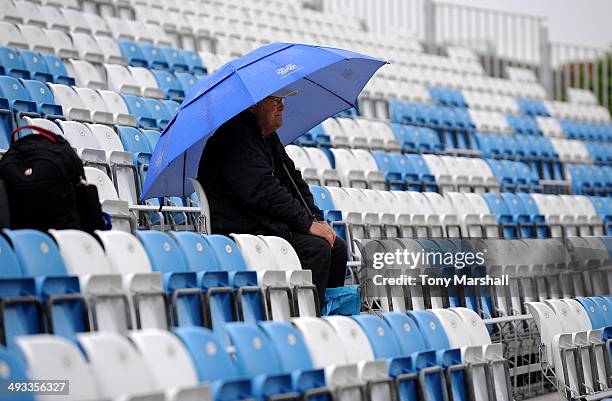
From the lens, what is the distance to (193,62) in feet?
34.6

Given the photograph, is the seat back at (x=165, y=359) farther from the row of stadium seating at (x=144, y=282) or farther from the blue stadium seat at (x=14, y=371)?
the row of stadium seating at (x=144, y=282)

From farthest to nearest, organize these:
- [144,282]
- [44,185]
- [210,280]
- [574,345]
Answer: [574,345] → [210,280] → [44,185] → [144,282]

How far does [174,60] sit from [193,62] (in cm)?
26

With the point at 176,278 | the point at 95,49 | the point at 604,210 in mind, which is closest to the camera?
the point at 176,278

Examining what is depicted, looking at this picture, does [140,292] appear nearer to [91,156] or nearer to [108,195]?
[108,195]

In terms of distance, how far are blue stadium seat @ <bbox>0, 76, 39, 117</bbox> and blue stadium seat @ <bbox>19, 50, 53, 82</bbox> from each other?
3.43ft

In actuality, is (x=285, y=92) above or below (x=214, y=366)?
above

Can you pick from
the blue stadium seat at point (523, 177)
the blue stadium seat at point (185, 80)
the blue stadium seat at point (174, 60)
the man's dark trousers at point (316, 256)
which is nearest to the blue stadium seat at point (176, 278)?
the man's dark trousers at point (316, 256)

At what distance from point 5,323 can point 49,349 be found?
659mm

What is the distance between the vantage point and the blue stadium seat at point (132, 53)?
988cm

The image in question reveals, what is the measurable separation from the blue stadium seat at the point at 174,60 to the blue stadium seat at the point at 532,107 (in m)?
5.29

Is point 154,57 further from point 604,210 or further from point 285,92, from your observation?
point 285,92

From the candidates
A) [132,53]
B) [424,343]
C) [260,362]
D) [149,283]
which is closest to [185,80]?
[132,53]

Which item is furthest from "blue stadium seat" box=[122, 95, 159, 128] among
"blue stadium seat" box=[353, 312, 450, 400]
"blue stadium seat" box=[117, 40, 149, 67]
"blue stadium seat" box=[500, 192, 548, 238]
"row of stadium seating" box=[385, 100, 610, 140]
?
"row of stadium seating" box=[385, 100, 610, 140]
